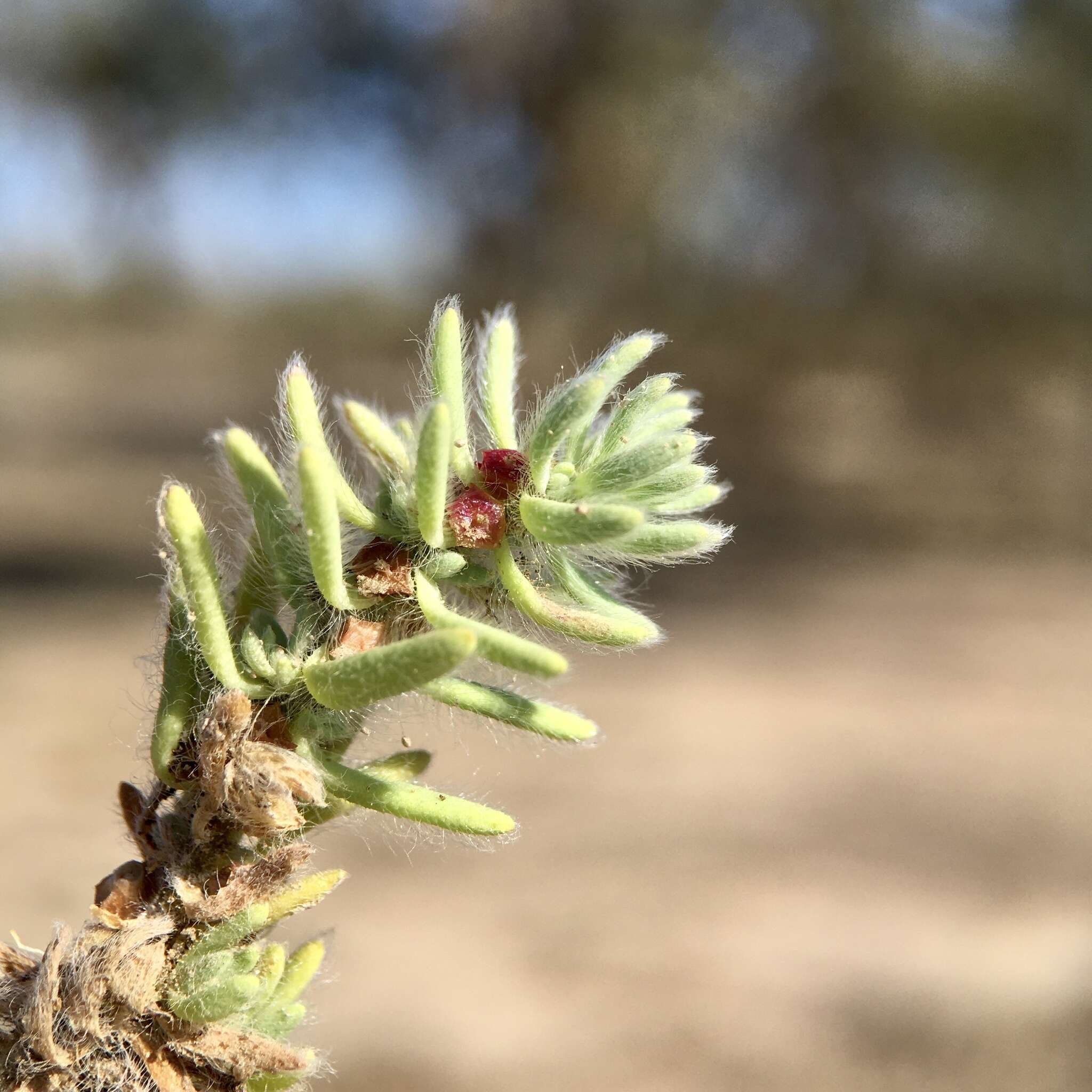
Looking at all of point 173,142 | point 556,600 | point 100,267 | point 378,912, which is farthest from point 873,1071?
point 100,267

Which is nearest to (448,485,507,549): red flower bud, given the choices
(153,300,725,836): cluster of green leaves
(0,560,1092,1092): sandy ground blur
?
(153,300,725,836): cluster of green leaves

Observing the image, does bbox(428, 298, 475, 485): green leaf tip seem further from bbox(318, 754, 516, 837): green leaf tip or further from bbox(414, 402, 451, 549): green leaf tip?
bbox(318, 754, 516, 837): green leaf tip

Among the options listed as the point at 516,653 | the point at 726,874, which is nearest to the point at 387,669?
the point at 516,653

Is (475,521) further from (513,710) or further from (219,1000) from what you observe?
(219,1000)

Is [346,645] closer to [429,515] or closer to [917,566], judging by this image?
[429,515]

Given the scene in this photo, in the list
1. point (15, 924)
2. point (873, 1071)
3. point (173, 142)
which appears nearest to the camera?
point (873, 1071)

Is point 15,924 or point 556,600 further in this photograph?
point 15,924

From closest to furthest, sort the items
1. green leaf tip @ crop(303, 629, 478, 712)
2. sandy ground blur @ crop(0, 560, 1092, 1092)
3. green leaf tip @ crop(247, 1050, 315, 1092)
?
green leaf tip @ crop(303, 629, 478, 712), green leaf tip @ crop(247, 1050, 315, 1092), sandy ground blur @ crop(0, 560, 1092, 1092)

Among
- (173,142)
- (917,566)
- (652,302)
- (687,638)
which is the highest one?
Result: (173,142)
